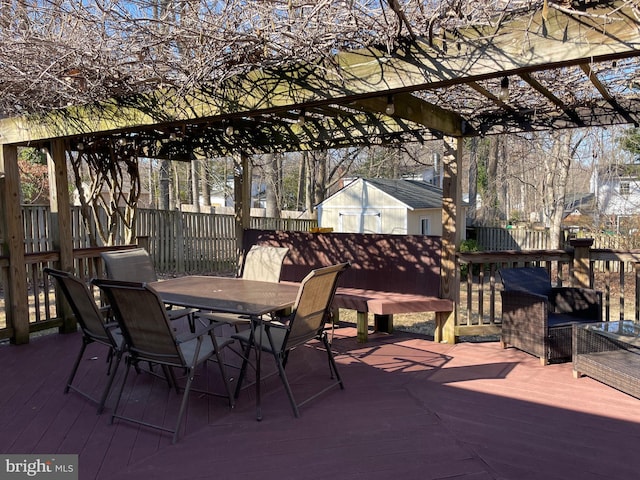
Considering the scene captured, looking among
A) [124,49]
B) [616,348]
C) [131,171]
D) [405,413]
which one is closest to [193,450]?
[405,413]

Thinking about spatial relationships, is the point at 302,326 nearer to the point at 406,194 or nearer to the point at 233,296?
the point at 233,296

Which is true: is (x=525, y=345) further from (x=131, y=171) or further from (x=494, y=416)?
(x=131, y=171)

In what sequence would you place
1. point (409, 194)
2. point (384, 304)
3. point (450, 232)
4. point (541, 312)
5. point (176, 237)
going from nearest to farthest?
point (541, 312), point (384, 304), point (450, 232), point (176, 237), point (409, 194)

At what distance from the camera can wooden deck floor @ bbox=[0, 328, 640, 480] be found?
7.65 ft

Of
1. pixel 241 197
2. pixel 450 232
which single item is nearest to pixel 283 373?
pixel 450 232

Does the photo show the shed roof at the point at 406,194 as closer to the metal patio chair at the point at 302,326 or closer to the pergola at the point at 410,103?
the pergola at the point at 410,103

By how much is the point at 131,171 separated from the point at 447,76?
4.86 m

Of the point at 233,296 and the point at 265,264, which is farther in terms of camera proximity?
the point at 265,264

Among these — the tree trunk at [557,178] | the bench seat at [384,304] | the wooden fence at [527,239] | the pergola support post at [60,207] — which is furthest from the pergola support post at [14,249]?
the tree trunk at [557,178]

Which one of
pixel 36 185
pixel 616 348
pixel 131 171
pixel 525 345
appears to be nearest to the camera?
pixel 616 348

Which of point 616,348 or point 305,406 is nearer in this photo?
point 305,406

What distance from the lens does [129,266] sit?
14.5 ft

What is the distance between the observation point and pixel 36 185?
12.2 meters

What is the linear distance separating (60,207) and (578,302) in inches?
194
